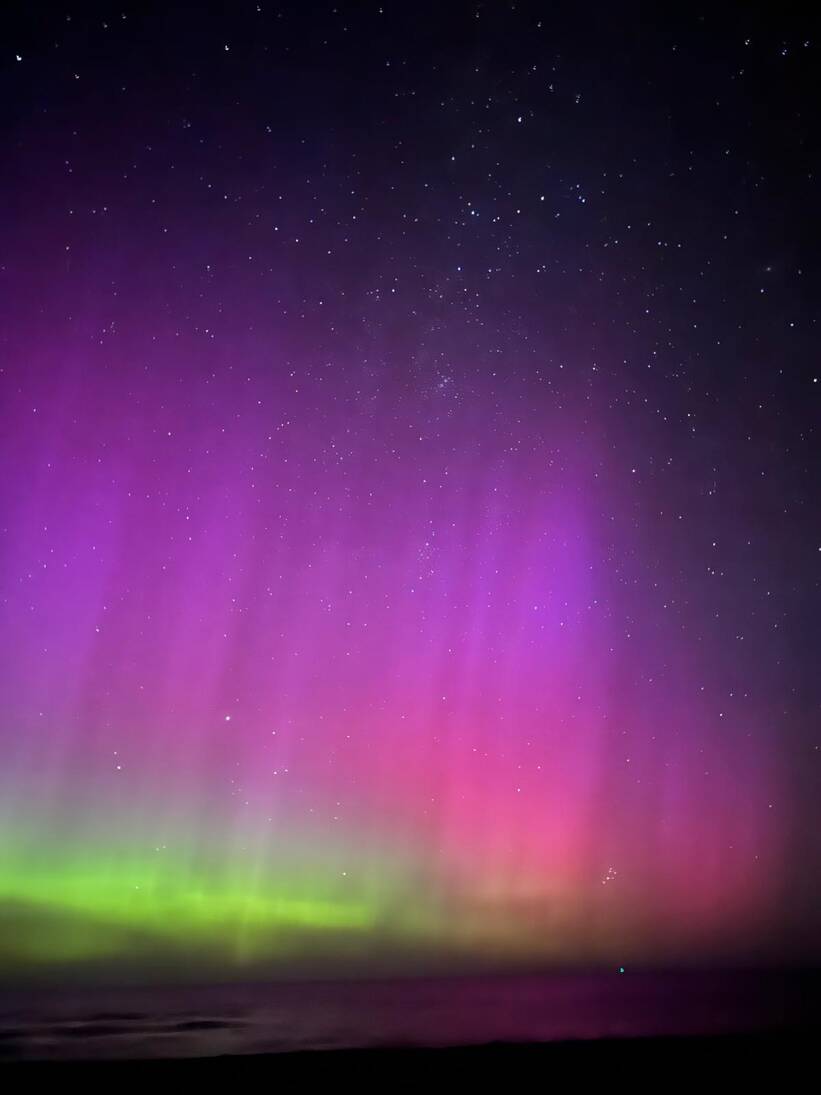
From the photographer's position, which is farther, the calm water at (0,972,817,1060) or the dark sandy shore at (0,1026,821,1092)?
the calm water at (0,972,817,1060)

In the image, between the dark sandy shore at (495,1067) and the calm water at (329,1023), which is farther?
the calm water at (329,1023)

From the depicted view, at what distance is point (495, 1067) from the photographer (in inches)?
408

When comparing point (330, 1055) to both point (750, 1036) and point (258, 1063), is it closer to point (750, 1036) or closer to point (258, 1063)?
point (258, 1063)

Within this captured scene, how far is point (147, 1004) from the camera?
24609 millimetres

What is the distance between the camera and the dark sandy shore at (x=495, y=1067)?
9.51m

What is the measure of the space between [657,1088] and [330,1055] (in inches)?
203

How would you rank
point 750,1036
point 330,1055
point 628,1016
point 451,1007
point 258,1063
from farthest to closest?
point 451,1007 < point 628,1016 < point 750,1036 < point 330,1055 < point 258,1063

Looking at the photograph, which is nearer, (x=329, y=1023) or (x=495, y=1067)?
(x=495, y=1067)

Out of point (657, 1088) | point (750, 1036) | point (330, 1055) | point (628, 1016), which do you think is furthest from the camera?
point (628, 1016)

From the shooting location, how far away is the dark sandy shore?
9.51 metres

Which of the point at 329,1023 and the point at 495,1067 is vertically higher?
the point at 329,1023

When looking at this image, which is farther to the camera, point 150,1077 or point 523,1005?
point 523,1005

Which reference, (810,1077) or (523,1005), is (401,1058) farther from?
(523,1005)

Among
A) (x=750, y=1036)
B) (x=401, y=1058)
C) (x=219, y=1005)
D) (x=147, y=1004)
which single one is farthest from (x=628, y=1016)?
(x=147, y=1004)
